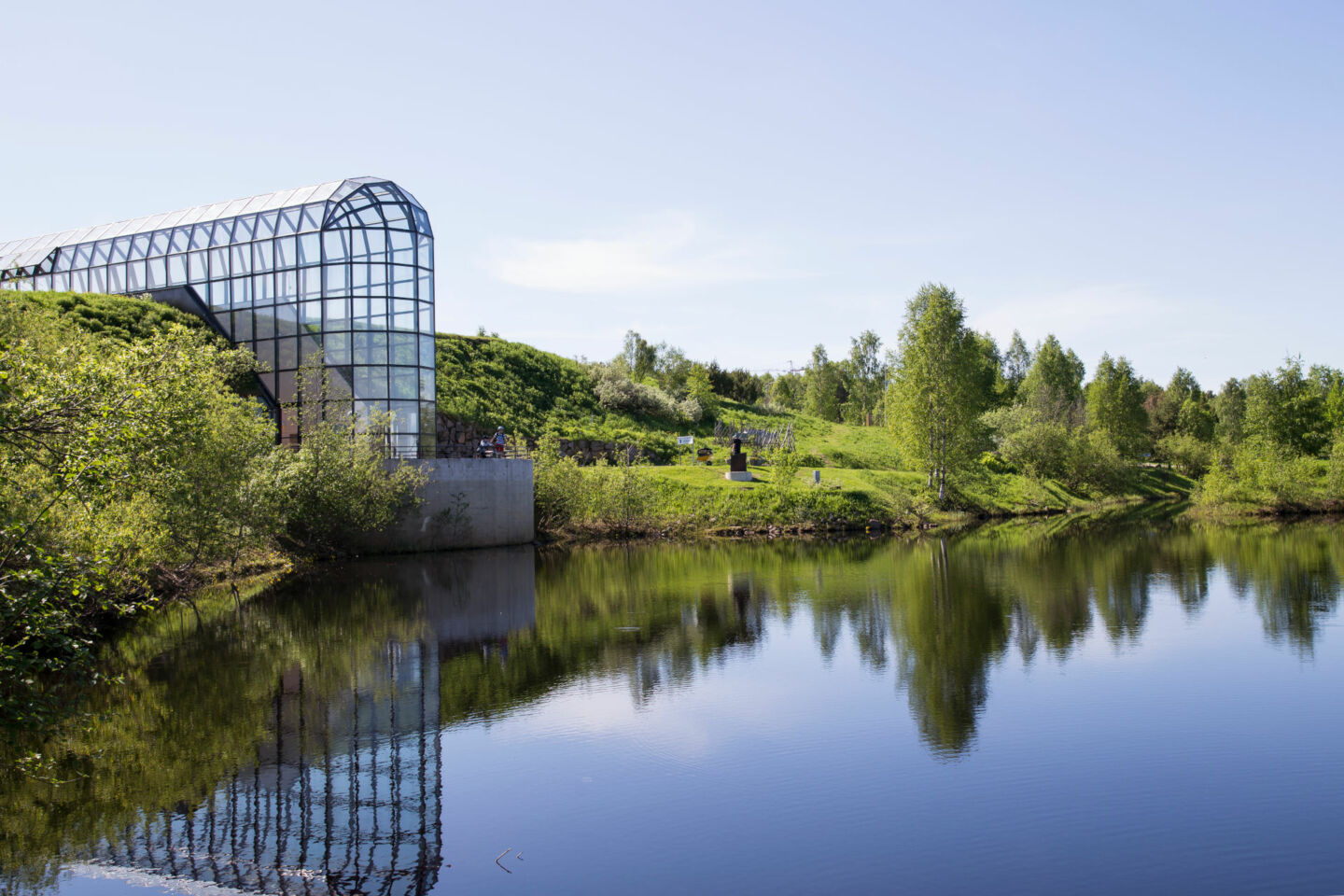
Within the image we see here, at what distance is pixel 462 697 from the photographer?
51.1 feet

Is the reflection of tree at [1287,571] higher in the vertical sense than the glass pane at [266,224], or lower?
lower

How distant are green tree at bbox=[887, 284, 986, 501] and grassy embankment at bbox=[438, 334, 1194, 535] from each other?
214 centimetres

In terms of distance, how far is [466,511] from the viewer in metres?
38.2

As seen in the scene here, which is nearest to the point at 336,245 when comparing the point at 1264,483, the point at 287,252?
the point at 287,252

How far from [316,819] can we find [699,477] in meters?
39.8

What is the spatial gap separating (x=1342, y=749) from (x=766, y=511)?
34.6m

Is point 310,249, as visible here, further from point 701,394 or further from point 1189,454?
point 1189,454

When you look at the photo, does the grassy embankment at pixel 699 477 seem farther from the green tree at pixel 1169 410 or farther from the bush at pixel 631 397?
the green tree at pixel 1169 410

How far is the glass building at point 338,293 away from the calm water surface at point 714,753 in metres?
14.6

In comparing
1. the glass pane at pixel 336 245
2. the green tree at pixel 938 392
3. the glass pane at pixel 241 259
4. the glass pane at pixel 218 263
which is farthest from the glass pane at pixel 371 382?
the green tree at pixel 938 392

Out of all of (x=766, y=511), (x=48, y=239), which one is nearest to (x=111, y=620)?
(x=766, y=511)

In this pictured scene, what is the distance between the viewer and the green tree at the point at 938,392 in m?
55.6

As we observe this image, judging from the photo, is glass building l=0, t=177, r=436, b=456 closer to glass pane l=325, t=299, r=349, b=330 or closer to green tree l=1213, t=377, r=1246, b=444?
glass pane l=325, t=299, r=349, b=330

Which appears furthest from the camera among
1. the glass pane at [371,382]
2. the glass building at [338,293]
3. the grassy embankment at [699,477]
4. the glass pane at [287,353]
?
the grassy embankment at [699,477]
